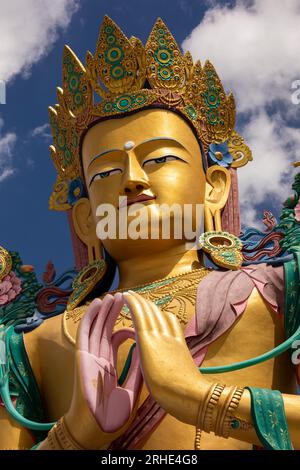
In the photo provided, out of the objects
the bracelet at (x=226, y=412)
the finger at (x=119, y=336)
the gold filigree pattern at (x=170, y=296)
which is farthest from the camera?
the gold filigree pattern at (x=170, y=296)

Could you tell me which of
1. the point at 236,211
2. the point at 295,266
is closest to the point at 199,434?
the point at 295,266

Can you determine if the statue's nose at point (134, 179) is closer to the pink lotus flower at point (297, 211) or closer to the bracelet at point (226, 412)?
the pink lotus flower at point (297, 211)

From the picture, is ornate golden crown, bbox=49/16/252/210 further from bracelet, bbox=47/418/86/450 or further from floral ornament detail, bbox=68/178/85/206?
bracelet, bbox=47/418/86/450

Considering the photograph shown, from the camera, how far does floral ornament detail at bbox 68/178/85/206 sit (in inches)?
258

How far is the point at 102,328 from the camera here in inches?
184

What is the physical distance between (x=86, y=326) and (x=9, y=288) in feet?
5.16

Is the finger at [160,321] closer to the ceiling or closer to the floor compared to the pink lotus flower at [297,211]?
closer to the floor

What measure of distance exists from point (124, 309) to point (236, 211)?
1.45m

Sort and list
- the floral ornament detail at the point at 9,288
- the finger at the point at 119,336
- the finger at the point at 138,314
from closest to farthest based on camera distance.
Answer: the finger at the point at 138,314, the finger at the point at 119,336, the floral ornament detail at the point at 9,288

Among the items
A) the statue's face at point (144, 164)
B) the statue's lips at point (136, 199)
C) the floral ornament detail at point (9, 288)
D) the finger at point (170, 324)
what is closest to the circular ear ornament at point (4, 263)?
the floral ornament detail at point (9, 288)

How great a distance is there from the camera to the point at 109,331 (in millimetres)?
4676

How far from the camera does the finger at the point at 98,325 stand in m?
4.60

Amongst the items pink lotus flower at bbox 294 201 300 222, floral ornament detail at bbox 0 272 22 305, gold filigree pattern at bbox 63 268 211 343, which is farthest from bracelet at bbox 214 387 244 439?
floral ornament detail at bbox 0 272 22 305
